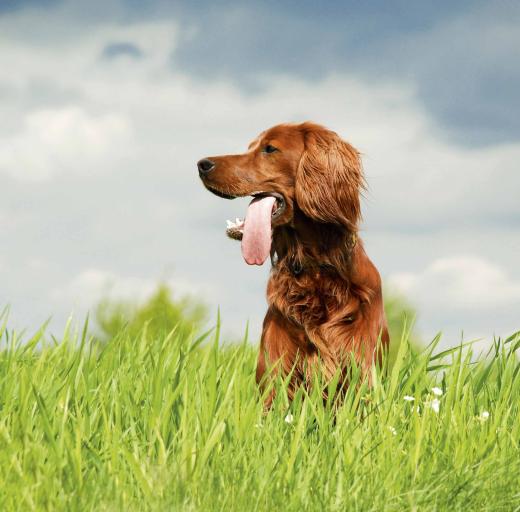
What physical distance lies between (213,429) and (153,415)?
0.79 ft

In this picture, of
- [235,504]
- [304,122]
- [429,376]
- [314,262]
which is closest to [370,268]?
[314,262]

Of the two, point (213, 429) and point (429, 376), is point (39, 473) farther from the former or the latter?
point (429, 376)

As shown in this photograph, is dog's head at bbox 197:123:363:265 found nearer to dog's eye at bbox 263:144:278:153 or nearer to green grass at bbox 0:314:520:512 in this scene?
dog's eye at bbox 263:144:278:153

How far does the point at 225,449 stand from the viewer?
3039 mm

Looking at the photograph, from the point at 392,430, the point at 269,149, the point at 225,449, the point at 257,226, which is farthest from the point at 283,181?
the point at 225,449

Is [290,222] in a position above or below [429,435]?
above

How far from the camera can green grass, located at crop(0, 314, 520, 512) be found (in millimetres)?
2635

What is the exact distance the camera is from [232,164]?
4.47 metres

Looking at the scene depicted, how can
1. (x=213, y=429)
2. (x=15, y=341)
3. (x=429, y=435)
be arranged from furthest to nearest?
(x=15, y=341)
(x=429, y=435)
(x=213, y=429)

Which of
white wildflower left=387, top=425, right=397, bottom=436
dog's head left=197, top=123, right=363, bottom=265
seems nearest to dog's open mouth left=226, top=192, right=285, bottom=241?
dog's head left=197, top=123, right=363, bottom=265

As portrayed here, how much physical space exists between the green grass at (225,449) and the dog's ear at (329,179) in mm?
898

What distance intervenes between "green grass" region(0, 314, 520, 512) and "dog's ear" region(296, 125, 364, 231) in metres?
0.90

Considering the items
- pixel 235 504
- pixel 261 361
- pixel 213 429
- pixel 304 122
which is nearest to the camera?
pixel 235 504

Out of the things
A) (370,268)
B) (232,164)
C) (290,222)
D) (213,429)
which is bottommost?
(213,429)
